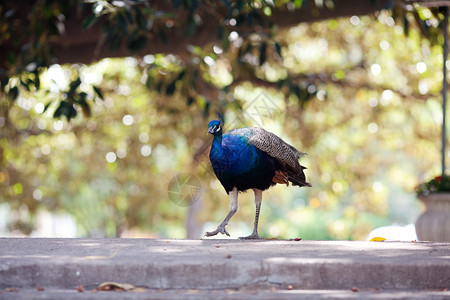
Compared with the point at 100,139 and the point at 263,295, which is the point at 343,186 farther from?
the point at 263,295

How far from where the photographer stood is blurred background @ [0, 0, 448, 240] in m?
9.94

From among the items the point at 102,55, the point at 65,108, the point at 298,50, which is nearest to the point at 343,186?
the point at 298,50

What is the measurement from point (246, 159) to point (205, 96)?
19.8 ft

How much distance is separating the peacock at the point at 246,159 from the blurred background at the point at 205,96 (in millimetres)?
2043

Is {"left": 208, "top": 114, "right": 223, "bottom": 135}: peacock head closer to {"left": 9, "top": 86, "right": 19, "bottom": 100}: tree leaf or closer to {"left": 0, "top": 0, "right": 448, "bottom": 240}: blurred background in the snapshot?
{"left": 0, "top": 0, "right": 448, "bottom": 240}: blurred background

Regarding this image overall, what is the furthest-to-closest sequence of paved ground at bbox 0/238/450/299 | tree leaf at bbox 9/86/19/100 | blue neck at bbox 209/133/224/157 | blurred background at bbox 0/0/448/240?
blurred background at bbox 0/0/448/240 < tree leaf at bbox 9/86/19/100 < blue neck at bbox 209/133/224/157 < paved ground at bbox 0/238/450/299

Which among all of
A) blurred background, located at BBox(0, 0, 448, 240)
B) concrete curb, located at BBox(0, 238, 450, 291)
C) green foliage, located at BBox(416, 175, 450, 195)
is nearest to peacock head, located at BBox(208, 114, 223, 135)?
concrete curb, located at BBox(0, 238, 450, 291)

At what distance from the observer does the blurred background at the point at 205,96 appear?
994 centimetres

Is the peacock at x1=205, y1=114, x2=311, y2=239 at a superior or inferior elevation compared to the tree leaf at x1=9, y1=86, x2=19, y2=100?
inferior

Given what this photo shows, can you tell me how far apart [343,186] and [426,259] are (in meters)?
12.3

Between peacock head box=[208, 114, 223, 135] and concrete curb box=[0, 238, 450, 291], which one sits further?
peacock head box=[208, 114, 223, 135]

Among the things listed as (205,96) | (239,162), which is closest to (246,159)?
(239,162)

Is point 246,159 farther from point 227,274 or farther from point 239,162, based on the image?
point 227,274

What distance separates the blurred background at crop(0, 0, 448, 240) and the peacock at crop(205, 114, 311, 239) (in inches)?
80.4
